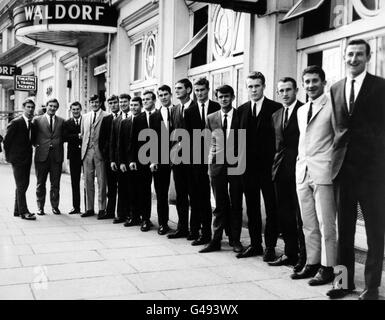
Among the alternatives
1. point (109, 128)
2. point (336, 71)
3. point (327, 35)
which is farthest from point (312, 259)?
point (109, 128)

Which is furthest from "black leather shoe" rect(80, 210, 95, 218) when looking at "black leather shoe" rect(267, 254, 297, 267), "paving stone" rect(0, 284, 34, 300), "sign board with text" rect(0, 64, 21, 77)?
"sign board with text" rect(0, 64, 21, 77)

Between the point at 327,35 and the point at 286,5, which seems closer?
the point at 327,35

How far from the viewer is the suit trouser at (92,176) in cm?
878

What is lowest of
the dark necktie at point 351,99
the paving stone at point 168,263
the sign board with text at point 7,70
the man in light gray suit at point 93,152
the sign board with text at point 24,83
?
the paving stone at point 168,263

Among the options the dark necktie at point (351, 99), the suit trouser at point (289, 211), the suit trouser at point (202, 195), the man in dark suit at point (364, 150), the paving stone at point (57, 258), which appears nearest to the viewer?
the man in dark suit at point (364, 150)

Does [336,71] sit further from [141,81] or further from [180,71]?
[141,81]

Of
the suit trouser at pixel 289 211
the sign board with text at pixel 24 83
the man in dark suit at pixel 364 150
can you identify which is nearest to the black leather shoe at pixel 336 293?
the man in dark suit at pixel 364 150

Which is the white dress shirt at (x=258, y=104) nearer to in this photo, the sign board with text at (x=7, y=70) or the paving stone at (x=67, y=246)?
the paving stone at (x=67, y=246)

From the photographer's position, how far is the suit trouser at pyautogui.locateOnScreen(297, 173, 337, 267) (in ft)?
15.6

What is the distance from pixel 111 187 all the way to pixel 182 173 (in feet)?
7.38

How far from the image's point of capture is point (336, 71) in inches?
269

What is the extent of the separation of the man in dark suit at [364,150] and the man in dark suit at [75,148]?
5.79m

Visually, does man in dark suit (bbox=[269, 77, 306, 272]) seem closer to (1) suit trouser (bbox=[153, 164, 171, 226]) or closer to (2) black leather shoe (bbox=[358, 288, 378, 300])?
(2) black leather shoe (bbox=[358, 288, 378, 300])

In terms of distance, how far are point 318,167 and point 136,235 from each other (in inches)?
133
